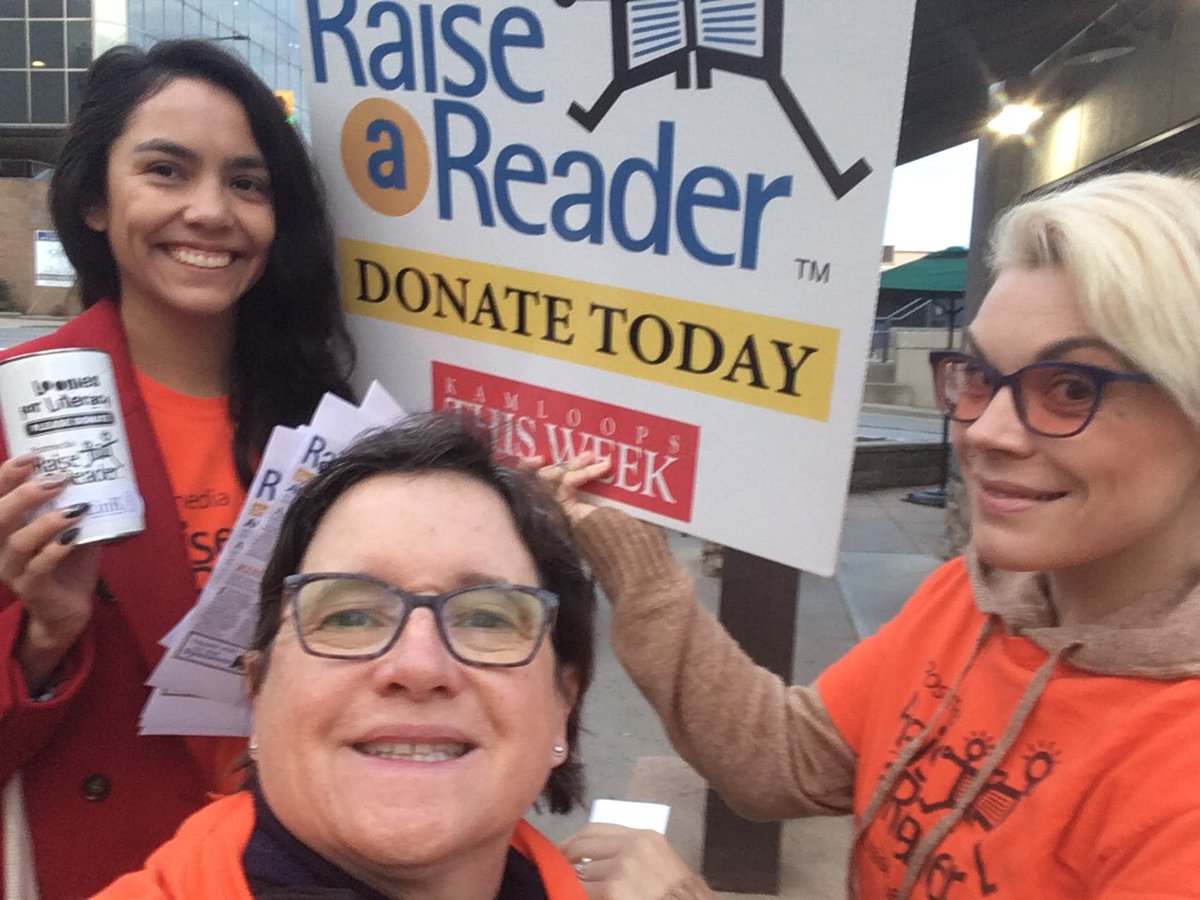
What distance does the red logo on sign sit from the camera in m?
1.66

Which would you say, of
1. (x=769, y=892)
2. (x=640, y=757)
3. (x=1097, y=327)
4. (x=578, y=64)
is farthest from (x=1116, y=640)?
(x=640, y=757)

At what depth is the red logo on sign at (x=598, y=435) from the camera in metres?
1.66

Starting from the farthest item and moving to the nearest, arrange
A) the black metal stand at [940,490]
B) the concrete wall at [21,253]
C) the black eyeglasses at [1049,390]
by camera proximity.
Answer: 1. the concrete wall at [21,253]
2. the black metal stand at [940,490]
3. the black eyeglasses at [1049,390]

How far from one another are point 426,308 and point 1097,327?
3.69 ft

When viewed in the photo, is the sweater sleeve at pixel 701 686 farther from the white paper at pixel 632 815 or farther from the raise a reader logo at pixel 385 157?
the raise a reader logo at pixel 385 157

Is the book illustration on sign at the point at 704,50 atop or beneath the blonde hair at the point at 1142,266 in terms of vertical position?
atop

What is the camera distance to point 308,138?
192cm

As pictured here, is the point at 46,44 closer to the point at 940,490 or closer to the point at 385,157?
the point at 940,490

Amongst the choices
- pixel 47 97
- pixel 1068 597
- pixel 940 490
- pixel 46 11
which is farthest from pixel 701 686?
pixel 47 97

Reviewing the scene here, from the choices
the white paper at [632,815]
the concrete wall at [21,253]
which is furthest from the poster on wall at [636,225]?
the concrete wall at [21,253]

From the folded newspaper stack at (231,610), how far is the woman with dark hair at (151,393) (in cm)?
8

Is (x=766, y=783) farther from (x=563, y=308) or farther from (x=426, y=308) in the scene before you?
(x=426, y=308)

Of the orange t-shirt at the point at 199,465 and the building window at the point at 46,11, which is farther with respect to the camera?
the building window at the point at 46,11

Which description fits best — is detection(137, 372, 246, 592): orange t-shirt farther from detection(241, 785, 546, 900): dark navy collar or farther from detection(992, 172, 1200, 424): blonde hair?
detection(992, 172, 1200, 424): blonde hair
